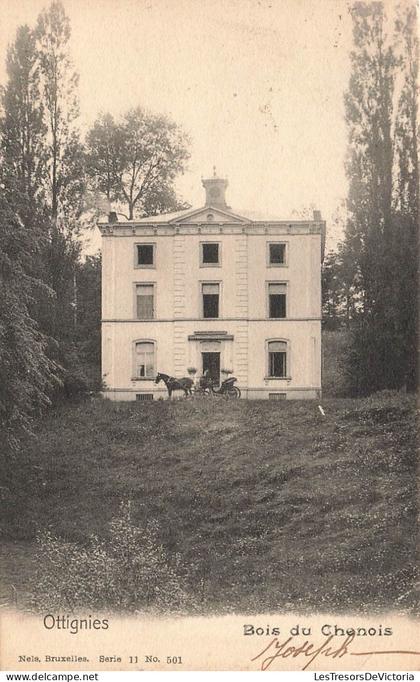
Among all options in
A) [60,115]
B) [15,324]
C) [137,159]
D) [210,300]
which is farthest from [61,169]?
[210,300]

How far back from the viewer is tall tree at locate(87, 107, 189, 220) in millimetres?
13672

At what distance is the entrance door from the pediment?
3895mm

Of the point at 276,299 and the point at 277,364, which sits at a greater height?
the point at 276,299

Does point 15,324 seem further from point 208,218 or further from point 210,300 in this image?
point 208,218

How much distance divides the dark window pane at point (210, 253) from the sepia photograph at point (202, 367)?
Result: 60 cm

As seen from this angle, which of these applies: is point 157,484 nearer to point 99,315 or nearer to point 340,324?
point 99,315

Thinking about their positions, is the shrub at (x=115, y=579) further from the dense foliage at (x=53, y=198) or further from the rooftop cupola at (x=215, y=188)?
the rooftop cupola at (x=215, y=188)

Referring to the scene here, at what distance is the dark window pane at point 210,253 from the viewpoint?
21.2 m

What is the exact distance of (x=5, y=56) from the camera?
980 cm

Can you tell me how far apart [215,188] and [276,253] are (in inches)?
259

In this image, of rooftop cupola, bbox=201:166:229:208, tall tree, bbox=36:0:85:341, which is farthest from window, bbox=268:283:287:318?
tall tree, bbox=36:0:85:341

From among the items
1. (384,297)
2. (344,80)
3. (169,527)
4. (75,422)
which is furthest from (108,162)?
(169,527)

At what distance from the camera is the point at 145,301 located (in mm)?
20922

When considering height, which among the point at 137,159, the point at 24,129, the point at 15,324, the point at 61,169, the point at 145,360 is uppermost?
the point at 137,159
